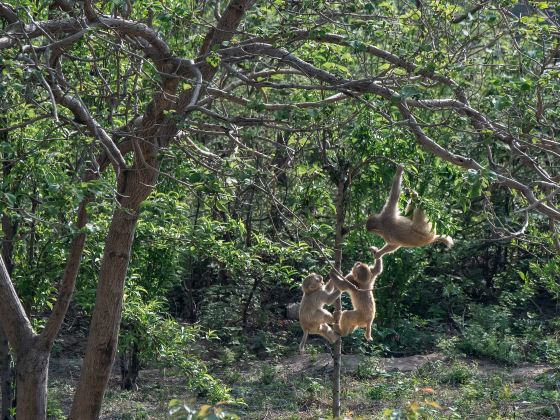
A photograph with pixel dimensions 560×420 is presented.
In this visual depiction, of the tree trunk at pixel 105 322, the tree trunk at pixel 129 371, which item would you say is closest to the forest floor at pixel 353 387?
the tree trunk at pixel 129 371

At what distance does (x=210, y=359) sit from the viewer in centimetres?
1516

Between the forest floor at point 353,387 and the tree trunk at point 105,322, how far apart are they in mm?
3054

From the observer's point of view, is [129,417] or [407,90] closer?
[407,90]

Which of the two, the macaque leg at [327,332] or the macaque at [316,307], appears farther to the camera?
the macaque at [316,307]

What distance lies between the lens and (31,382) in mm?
8297

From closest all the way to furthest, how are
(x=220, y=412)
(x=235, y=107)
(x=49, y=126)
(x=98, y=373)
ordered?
(x=220, y=412)
(x=98, y=373)
(x=49, y=126)
(x=235, y=107)

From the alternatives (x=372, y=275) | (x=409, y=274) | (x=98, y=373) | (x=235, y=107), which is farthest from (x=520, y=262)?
(x=98, y=373)

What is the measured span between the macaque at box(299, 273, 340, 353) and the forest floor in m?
1.40

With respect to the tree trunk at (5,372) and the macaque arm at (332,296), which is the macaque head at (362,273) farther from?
the tree trunk at (5,372)

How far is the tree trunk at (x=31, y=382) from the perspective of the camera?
8.30 metres

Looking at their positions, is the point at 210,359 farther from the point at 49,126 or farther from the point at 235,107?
the point at 49,126

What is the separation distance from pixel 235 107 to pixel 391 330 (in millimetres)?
4847

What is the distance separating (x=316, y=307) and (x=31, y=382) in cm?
364

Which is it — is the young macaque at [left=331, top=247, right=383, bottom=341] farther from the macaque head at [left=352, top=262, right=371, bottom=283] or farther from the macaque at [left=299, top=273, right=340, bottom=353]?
the macaque at [left=299, top=273, right=340, bottom=353]
